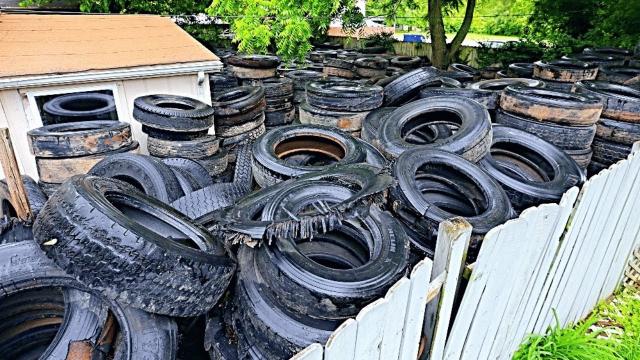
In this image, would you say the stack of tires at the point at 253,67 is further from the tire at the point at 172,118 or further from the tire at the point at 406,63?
the tire at the point at 406,63

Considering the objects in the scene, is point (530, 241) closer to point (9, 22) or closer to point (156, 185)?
point (156, 185)

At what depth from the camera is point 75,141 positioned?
4.46 m

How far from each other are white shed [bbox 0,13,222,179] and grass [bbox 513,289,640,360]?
591 cm

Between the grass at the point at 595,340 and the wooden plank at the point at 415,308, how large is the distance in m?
1.39

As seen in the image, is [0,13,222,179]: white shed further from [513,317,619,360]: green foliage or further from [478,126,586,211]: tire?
[513,317,619,360]: green foliage

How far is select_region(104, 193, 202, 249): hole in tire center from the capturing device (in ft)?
8.97

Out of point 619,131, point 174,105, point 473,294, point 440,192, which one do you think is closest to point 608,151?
point 619,131

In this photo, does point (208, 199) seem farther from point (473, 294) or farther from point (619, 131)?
point (619, 131)

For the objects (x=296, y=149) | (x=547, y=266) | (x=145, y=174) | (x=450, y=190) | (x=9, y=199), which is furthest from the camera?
(x=296, y=149)

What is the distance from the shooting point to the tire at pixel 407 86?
555 cm

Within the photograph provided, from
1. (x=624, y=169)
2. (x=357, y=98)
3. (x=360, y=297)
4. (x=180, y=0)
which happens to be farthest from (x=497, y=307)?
(x=180, y=0)

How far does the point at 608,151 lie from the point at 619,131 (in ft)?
0.88

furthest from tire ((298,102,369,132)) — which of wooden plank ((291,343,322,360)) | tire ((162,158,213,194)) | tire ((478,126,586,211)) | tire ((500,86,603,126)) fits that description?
wooden plank ((291,343,322,360))

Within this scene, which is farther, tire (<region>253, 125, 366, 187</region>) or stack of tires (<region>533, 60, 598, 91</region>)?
stack of tires (<region>533, 60, 598, 91</region>)
